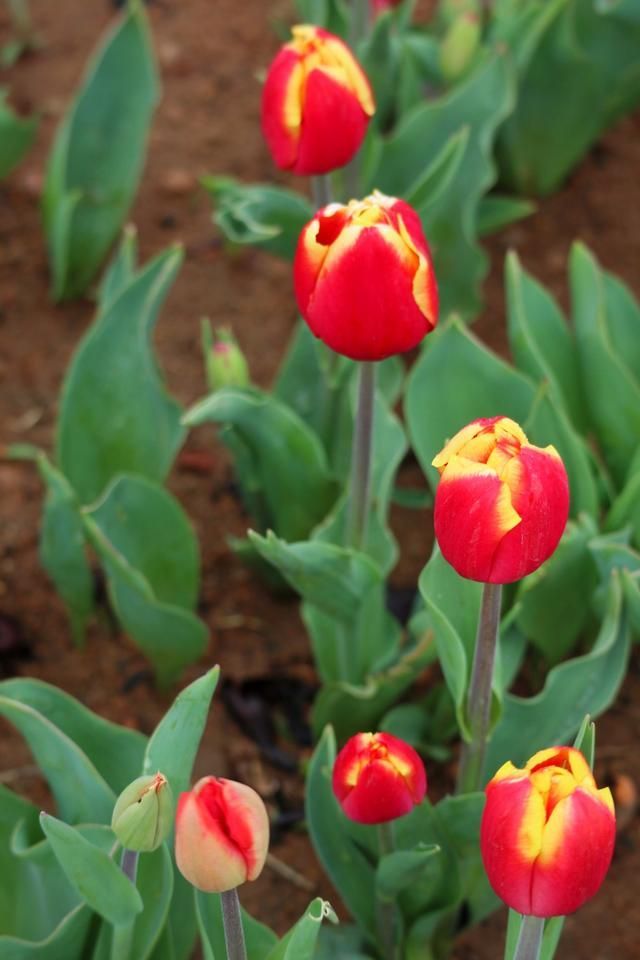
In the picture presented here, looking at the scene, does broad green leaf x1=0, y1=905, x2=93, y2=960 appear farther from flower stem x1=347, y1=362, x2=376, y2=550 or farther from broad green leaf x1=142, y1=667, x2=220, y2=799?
flower stem x1=347, y1=362, x2=376, y2=550

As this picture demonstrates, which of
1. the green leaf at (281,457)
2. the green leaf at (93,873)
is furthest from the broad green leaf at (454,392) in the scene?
the green leaf at (93,873)

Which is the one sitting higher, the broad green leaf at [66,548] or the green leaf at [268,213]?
the green leaf at [268,213]

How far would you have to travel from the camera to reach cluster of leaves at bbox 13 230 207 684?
178 cm

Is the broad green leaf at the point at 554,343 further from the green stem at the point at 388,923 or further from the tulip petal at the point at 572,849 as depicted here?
the tulip petal at the point at 572,849

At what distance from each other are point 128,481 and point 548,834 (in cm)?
90

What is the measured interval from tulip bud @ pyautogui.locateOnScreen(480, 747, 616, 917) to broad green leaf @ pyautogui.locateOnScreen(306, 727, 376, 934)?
0.47 m

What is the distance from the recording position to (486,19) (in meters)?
2.66

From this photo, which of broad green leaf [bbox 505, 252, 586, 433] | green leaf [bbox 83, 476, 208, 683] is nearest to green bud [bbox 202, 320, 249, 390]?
green leaf [bbox 83, 476, 208, 683]

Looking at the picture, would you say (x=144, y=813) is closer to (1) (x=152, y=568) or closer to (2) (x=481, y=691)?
(2) (x=481, y=691)

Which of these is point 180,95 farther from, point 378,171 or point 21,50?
point 378,171

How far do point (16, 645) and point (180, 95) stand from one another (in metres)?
1.34

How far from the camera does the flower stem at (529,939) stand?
1.13 meters

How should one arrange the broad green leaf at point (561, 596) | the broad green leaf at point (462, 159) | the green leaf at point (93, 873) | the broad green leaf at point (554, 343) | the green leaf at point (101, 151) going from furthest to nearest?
the green leaf at point (101, 151)
the broad green leaf at point (462, 159)
the broad green leaf at point (554, 343)
the broad green leaf at point (561, 596)
the green leaf at point (93, 873)

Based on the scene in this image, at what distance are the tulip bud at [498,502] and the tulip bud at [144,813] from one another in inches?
11.0
